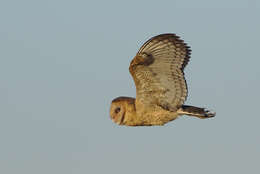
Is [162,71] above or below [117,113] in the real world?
above

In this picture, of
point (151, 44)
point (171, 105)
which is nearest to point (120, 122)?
point (171, 105)

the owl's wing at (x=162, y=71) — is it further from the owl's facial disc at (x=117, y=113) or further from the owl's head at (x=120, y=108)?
the owl's facial disc at (x=117, y=113)

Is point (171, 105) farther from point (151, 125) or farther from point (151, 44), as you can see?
point (151, 44)

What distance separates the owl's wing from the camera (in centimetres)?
1294

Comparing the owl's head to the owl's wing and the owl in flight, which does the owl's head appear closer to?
the owl in flight

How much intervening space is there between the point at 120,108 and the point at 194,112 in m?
1.78

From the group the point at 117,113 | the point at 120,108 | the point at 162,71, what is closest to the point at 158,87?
the point at 162,71

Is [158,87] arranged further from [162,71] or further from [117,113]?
[117,113]

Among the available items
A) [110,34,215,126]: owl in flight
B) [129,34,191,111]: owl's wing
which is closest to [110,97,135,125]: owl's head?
[110,34,215,126]: owl in flight

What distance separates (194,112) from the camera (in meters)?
13.6

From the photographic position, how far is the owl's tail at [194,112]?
13648mm

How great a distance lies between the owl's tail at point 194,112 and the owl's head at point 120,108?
123cm

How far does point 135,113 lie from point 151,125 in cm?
53

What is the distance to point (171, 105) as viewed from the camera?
13734 millimetres
